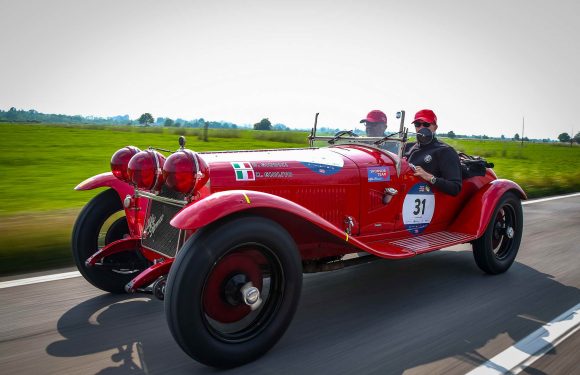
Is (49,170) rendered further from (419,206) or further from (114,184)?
(419,206)

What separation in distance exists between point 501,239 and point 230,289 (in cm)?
374

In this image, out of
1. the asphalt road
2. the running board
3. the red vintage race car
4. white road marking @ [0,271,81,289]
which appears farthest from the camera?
the running board

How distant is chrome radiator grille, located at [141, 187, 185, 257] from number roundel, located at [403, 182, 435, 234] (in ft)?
7.67

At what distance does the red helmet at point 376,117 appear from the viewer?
16.9ft

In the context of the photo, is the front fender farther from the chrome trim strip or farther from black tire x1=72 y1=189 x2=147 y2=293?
the chrome trim strip

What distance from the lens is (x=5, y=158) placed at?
614 inches

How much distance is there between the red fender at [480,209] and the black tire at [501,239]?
102mm

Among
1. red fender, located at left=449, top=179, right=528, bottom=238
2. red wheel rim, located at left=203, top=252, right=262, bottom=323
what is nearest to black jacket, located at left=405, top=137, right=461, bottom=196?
red fender, located at left=449, top=179, right=528, bottom=238

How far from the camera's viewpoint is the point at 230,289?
3004 mm

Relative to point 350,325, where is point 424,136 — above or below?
above

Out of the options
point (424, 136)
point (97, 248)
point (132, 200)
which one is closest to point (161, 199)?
point (132, 200)

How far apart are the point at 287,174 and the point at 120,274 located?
173cm

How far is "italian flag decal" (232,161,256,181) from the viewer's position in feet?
11.6

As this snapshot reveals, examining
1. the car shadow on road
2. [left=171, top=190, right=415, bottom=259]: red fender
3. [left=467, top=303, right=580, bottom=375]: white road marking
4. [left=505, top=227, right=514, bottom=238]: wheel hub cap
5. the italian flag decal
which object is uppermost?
the italian flag decal
